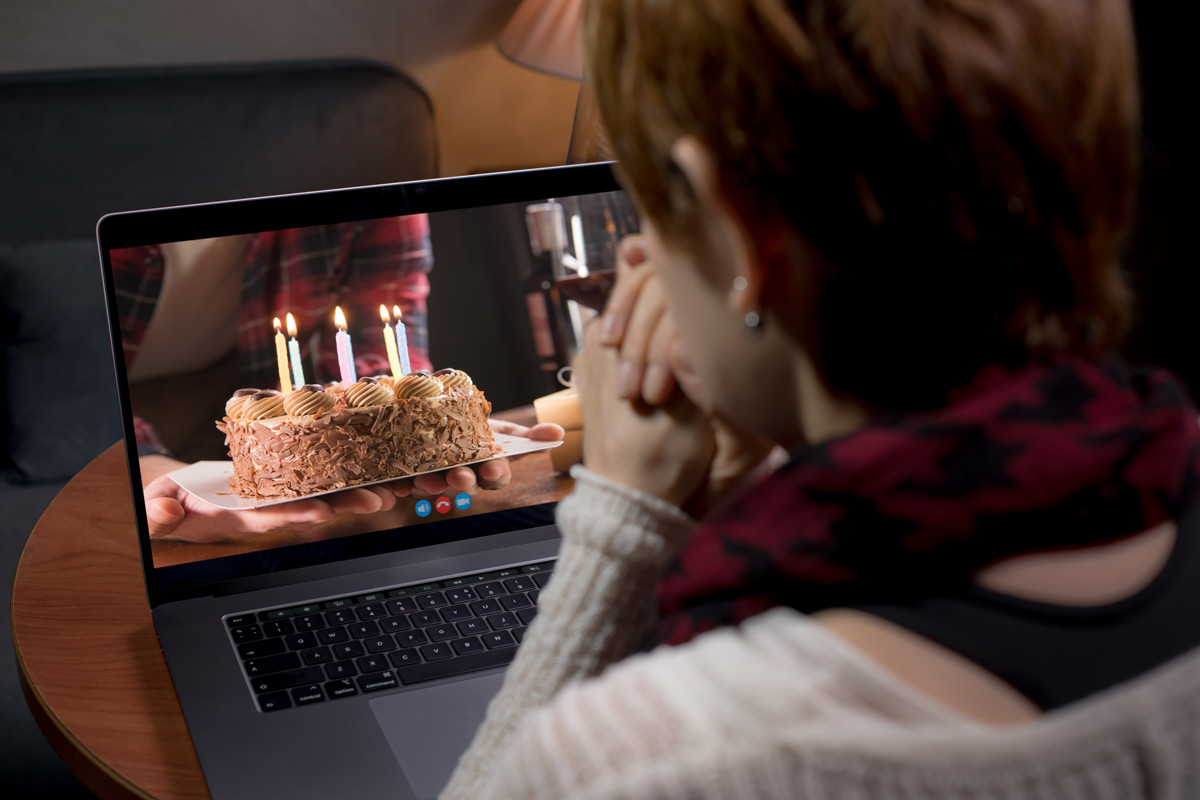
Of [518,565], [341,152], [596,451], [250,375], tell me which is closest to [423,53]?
[341,152]

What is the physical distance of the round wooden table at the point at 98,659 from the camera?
24.8 inches

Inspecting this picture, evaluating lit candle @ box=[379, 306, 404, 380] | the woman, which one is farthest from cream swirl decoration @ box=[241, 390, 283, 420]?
the woman

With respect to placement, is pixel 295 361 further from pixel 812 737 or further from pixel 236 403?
pixel 812 737

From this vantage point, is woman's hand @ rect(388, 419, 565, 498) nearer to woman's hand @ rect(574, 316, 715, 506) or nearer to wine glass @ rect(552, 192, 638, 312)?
wine glass @ rect(552, 192, 638, 312)

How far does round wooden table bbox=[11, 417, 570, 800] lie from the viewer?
63 centimetres

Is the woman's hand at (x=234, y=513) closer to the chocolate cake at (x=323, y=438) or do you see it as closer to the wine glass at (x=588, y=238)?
the chocolate cake at (x=323, y=438)

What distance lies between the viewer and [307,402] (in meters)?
0.87

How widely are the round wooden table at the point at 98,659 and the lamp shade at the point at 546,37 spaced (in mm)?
1444

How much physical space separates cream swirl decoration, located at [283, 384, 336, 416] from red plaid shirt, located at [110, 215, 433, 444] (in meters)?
0.01

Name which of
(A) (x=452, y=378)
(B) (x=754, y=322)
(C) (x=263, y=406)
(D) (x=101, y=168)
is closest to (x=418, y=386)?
(A) (x=452, y=378)

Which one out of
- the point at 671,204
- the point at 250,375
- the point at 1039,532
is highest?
the point at 671,204

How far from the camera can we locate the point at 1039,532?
33 centimetres

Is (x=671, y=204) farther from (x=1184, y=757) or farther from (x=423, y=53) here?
(x=423, y=53)

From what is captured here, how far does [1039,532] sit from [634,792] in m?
0.17
